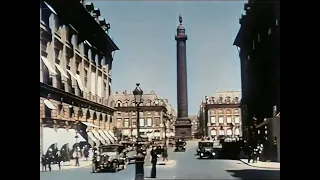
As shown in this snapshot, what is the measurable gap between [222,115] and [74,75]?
2.12m

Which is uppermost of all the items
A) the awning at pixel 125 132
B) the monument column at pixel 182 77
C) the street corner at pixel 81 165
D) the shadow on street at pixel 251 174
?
the monument column at pixel 182 77

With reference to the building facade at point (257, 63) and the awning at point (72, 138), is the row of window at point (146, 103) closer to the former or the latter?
the awning at point (72, 138)

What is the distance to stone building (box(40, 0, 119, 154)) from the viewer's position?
4.92 m

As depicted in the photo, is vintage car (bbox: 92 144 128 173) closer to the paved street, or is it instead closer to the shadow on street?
the paved street

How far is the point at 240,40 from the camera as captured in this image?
20.4ft

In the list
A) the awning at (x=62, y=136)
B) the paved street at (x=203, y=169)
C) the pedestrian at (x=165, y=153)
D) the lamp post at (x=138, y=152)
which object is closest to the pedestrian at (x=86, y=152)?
the awning at (x=62, y=136)

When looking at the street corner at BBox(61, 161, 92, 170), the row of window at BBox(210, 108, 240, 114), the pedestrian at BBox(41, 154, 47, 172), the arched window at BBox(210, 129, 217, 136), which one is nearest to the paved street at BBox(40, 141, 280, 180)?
the arched window at BBox(210, 129, 217, 136)

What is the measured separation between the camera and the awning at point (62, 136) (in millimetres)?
5109

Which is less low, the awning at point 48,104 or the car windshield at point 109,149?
the awning at point 48,104

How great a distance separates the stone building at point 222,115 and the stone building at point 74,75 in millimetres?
1320

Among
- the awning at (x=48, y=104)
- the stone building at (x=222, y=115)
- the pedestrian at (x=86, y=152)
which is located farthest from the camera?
the stone building at (x=222, y=115)

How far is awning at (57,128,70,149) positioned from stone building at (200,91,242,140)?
195 cm
